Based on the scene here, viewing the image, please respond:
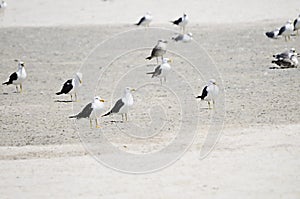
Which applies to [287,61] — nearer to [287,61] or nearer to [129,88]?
[287,61]

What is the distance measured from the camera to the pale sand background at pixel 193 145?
7648 mm

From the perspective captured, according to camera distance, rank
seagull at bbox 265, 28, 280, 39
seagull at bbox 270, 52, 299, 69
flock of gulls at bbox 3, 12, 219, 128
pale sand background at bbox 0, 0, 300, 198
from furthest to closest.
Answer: seagull at bbox 265, 28, 280, 39 < seagull at bbox 270, 52, 299, 69 < flock of gulls at bbox 3, 12, 219, 128 < pale sand background at bbox 0, 0, 300, 198

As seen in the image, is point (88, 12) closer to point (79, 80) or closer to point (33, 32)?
point (33, 32)

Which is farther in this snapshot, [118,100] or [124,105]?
[118,100]

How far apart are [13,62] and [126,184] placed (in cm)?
1226

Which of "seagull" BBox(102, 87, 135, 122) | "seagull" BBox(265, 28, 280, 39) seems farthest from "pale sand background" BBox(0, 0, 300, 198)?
"seagull" BBox(102, 87, 135, 122)

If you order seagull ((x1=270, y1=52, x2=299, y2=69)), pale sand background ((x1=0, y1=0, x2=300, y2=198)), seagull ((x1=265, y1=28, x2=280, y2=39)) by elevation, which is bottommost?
pale sand background ((x1=0, y1=0, x2=300, y2=198))

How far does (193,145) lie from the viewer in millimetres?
9398

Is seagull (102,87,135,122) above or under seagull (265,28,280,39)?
under

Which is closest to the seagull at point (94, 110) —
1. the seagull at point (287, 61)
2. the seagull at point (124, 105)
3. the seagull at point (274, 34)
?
the seagull at point (124, 105)

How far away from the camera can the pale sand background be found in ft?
25.1

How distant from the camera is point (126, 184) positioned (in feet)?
25.8

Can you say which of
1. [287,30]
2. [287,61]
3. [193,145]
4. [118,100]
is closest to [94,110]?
[118,100]

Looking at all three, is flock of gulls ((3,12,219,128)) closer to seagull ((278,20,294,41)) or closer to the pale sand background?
the pale sand background
